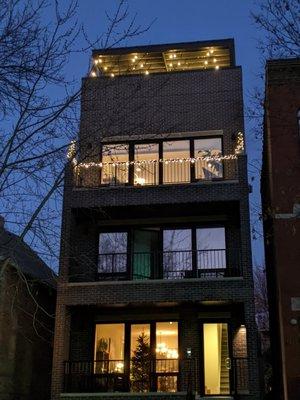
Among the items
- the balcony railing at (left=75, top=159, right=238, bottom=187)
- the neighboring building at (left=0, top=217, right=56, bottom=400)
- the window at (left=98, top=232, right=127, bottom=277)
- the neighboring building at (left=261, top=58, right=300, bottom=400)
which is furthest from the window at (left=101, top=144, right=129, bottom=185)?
the neighboring building at (left=261, top=58, right=300, bottom=400)

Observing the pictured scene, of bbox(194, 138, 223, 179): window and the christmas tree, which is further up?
bbox(194, 138, 223, 179): window

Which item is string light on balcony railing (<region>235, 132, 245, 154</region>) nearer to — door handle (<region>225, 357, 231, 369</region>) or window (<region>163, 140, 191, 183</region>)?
window (<region>163, 140, 191, 183</region>)

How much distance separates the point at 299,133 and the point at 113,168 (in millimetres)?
6574

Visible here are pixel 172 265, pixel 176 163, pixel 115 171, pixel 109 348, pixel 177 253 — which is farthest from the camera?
pixel 115 171

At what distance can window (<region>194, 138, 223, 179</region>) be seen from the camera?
21000 mm

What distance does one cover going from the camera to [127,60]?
73.7 ft

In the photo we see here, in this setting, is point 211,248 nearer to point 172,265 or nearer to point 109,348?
point 172,265

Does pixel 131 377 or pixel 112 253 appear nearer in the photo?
pixel 131 377

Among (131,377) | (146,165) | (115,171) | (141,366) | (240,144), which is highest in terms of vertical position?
(240,144)

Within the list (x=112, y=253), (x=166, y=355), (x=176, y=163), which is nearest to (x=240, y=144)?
(x=176, y=163)

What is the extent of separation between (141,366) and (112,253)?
3770mm

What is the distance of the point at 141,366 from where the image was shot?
19547 millimetres

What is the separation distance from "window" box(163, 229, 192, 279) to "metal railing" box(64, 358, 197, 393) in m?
2.76

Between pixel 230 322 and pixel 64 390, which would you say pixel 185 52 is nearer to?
pixel 230 322
